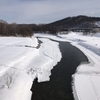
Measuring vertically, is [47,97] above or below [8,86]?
below

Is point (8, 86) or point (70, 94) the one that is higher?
point (8, 86)

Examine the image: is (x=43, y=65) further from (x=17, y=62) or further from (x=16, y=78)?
(x=16, y=78)

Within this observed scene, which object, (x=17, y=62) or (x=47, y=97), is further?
(x=17, y=62)

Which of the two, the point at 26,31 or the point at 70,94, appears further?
the point at 26,31

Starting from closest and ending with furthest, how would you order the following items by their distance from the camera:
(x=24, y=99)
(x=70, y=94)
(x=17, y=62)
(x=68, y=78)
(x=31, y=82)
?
(x=24, y=99) → (x=70, y=94) → (x=31, y=82) → (x=68, y=78) → (x=17, y=62)

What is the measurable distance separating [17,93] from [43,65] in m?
6.76

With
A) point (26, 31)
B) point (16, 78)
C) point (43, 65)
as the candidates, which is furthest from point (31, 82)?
point (26, 31)

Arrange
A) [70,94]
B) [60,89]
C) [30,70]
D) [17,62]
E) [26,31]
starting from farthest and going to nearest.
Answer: [26,31]
[17,62]
[30,70]
[60,89]
[70,94]

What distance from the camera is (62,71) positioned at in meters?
14.5

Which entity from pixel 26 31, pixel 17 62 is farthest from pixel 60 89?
pixel 26 31

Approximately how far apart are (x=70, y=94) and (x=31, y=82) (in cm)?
320

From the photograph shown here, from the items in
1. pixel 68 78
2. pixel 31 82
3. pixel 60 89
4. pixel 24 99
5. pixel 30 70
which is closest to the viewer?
pixel 24 99

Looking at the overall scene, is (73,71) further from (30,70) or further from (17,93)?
(17,93)

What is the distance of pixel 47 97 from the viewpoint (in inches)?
368
